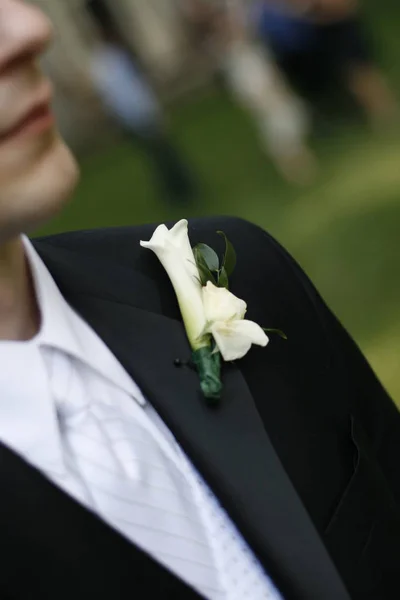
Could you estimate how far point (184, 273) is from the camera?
100 cm

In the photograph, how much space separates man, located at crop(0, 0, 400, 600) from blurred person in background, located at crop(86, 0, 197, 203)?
3851 millimetres

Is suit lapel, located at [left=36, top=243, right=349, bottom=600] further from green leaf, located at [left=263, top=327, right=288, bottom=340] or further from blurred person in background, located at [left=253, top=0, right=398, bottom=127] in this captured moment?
blurred person in background, located at [left=253, top=0, right=398, bottom=127]

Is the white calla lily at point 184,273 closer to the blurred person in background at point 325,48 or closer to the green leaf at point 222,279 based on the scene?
the green leaf at point 222,279

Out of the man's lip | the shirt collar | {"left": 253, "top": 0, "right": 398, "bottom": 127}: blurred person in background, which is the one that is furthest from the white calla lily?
{"left": 253, "top": 0, "right": 398, "bottom": 127}: blurred person in background

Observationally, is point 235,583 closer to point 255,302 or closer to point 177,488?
point 177,488

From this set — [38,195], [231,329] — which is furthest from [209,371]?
[38,195]

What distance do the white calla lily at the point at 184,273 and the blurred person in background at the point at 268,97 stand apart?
13.1 ft

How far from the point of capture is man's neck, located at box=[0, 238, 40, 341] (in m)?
0.87

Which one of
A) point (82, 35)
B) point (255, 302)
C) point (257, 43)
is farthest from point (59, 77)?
point (255, 302)

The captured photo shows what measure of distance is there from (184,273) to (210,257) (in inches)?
1.8

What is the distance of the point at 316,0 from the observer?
474 cm

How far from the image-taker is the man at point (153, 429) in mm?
777

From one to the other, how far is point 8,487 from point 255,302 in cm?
44

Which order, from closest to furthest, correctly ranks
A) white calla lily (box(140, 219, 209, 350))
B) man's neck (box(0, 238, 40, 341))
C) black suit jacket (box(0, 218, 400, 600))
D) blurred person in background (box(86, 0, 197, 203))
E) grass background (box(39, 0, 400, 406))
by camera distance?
black suit jacket (box(0, 218, 400, 600)) < man's neck (box(0, 238, 40, 341)) < white calla lily (box(140, 219, 209, 350)) < grass background (box(39, 0, 400, 406)) < blurred person in background (box(86, 0, 197, 203))
